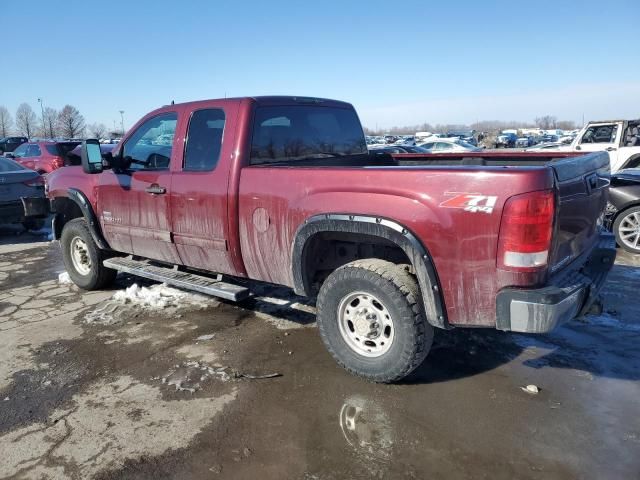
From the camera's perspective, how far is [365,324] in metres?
3.46

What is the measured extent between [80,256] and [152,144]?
1.96 meters

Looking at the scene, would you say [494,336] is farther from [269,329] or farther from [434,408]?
[269,329]

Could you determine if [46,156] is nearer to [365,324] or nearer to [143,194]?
[143,194]

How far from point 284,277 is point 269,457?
1.43 m

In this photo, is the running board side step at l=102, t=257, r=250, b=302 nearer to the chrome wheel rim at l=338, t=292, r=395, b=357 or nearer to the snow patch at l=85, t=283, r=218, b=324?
the snow patch at l=85, t=283, r=218, b=324

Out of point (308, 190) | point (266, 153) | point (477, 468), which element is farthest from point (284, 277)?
point (477, 468)

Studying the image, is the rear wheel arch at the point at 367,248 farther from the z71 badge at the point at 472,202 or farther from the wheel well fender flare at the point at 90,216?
the wheel well fender flare at the point at 90,216

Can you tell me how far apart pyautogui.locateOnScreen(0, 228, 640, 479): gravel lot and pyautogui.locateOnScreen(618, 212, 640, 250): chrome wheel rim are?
2.81m

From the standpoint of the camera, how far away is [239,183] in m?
3.88

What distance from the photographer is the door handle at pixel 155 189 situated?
4488mm

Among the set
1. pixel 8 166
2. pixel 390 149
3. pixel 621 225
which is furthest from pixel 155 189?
pixel 390 149

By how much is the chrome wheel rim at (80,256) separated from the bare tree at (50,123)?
8174 cm

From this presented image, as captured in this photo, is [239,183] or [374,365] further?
[239,183]

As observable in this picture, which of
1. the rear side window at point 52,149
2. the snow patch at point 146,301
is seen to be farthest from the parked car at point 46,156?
the snow patch at point 146,301
